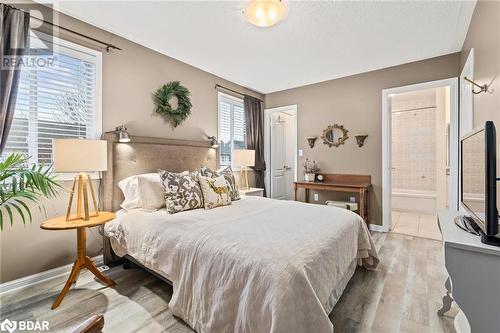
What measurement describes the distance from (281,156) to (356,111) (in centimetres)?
207

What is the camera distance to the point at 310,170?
4.52m

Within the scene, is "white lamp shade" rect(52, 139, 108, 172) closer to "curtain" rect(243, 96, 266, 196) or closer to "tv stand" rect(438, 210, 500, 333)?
"tv stand" rect(438, 210, 500, 333)

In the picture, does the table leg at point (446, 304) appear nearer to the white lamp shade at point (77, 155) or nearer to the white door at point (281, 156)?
the white lamp shade at point (77, 155)

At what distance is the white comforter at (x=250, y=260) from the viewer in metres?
1.22

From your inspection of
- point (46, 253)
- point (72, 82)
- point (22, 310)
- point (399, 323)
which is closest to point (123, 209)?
point (46, 253)

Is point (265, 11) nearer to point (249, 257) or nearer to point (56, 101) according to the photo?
point (249, 257)

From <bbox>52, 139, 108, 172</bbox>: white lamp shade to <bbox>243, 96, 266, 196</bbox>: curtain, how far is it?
295 cm

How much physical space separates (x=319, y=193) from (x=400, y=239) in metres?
1.52

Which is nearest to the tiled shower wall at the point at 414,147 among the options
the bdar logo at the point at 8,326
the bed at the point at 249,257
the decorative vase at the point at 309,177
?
the decorative vase at the point at 309,177

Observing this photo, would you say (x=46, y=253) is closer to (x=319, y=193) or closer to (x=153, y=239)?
(x=153, y=239)

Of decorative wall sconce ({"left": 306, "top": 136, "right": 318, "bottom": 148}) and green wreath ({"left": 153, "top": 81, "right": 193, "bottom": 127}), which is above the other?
green wreath ({"left": 153, "top": 81, "right": 193, "bottom": 127})

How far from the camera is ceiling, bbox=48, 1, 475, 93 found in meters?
2.30

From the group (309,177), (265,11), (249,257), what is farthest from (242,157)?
(249,257)

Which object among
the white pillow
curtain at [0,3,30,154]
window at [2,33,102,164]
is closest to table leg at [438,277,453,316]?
the white pillow
